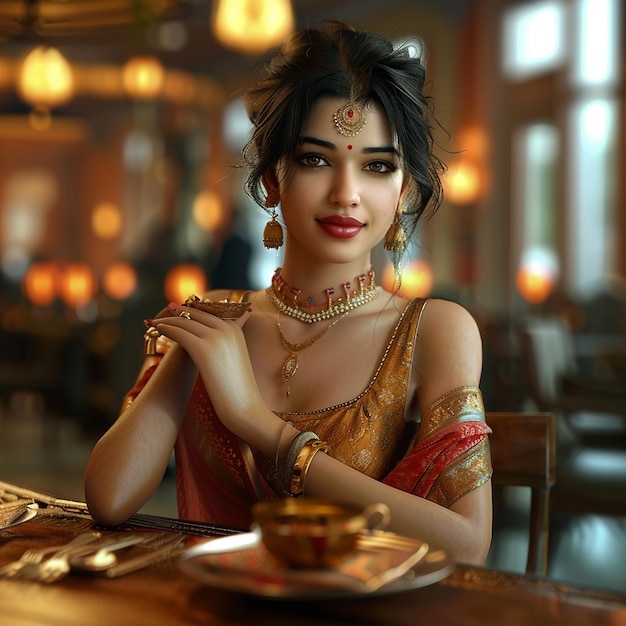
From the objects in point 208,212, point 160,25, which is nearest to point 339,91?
point 160,25

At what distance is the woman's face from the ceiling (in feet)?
1.21

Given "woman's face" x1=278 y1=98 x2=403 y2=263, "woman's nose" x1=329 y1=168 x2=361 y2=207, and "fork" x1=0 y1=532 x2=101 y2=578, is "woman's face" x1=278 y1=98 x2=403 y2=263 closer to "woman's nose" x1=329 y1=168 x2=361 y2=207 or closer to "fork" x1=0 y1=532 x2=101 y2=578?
Result: "woman's nose" x1=329 y1=168 x2=361 y2=207

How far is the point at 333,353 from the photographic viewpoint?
160 cm

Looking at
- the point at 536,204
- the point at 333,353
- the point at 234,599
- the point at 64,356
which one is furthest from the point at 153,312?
the point at 536,204

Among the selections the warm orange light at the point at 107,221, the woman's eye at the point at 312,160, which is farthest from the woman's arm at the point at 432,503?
the warm orange light at the point at 107,221

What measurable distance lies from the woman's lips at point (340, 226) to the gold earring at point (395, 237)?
0.16m

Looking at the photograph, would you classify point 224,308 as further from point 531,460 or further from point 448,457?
point 531,460

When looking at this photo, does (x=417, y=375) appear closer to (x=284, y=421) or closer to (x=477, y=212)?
(x=284, y=421)

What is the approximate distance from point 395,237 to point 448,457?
0.43 m

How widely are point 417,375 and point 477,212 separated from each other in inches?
345

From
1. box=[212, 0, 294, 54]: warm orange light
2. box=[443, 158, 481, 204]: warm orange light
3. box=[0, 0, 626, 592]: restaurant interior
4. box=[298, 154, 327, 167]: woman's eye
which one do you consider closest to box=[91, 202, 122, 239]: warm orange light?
box=[0, 0, 626, 592]: restaurant interior

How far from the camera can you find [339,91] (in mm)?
1537

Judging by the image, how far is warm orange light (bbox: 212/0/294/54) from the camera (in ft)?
14.5

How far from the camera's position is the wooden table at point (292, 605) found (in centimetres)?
97
